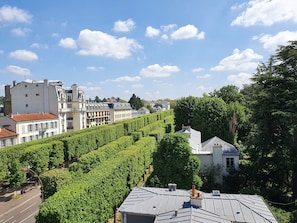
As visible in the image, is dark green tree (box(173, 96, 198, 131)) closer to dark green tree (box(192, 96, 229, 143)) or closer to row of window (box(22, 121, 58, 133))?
dark green tree (box(192, 96, 229, 143))

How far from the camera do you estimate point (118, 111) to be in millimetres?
111375

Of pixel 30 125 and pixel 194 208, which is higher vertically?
pixel 30 125

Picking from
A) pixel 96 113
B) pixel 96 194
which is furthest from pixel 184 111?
pixel 96 194

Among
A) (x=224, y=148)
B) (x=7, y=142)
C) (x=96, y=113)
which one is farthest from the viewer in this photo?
(x=96, y=113)

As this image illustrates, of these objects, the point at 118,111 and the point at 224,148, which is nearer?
the point at 224,148

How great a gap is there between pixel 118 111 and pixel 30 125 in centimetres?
5965

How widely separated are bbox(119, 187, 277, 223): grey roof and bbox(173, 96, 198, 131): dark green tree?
41.5 meters

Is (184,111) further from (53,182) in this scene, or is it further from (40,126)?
(53,182)

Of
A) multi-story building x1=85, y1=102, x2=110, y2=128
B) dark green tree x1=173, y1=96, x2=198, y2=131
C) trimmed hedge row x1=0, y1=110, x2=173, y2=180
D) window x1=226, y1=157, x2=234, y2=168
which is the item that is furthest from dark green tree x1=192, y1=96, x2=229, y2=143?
multi-story building x1=85, y1=102, x2=110, y2=128

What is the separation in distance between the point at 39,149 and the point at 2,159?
4.74m

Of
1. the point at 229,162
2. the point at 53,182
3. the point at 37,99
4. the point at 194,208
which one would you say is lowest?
the point at 229,162

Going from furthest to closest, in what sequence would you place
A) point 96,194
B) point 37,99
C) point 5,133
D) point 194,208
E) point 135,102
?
point 135,102 → point 37,99 → point 5,133 → point 96,194 → point 194,208

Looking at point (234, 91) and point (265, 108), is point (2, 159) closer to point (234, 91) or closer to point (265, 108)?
point (265, 108)

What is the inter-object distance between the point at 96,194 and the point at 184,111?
41.9m
